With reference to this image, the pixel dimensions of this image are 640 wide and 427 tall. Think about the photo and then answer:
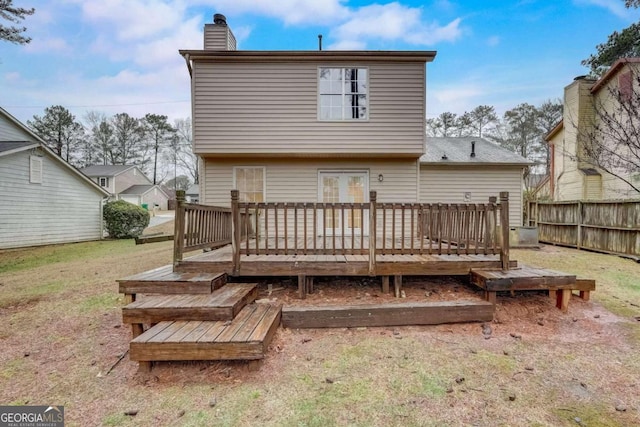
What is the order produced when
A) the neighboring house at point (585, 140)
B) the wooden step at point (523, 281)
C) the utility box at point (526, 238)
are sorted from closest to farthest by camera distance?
the wooden step at point (523, 281) < the utility box at point (526, 238) < the neighboring house at point (585, 140)

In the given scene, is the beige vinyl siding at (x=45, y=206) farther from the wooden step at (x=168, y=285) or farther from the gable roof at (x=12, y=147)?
the wooden step at (x=168, y=285)

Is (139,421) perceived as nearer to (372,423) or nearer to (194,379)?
(194,379)

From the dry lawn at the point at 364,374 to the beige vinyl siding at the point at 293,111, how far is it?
4.56 m

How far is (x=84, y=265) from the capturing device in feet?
26.5

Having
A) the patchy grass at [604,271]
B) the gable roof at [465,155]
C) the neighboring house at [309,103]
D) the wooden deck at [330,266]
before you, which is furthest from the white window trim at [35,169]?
the patchy grass at [604,271]

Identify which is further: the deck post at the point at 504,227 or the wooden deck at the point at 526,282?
the deck post at the point at 504,227

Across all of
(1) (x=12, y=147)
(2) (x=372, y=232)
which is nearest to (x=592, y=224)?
(2) (x=372, y=232)

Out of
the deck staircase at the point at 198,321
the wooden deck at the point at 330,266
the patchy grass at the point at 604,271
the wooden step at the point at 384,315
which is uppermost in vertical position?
the wooden deck at the point at 330,266

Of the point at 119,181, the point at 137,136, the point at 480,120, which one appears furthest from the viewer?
the point at 137,136

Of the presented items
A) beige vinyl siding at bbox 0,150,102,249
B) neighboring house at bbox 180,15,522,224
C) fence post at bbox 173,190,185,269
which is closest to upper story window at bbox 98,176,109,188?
beige vinyl siding at bbox 0,150,102,249

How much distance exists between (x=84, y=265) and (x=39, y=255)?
3785mm

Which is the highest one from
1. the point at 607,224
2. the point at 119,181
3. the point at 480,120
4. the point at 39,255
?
the point at 480,120

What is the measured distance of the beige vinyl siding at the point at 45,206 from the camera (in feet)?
36.3

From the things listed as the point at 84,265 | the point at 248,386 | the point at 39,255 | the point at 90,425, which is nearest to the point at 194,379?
the point at 248,386
